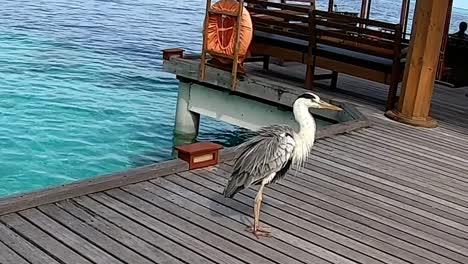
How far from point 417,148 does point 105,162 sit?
4.35m

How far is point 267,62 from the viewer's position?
900 centimetres

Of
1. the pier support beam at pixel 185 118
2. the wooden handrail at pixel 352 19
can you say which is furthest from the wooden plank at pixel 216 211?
the pier support beam at pixel 185 118

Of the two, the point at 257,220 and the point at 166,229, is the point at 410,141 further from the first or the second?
the point at 166,229

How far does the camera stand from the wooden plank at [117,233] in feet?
11.5

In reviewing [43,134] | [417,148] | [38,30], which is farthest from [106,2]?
[417,148]

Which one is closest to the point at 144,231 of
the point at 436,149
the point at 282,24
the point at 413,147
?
the point at 413,147

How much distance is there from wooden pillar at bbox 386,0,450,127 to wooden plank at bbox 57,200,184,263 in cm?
400

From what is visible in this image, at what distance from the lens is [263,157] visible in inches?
148

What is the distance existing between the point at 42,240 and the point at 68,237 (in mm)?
138

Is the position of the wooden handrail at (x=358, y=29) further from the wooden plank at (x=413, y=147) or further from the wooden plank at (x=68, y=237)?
the wooden plank at (x=68, y=237)

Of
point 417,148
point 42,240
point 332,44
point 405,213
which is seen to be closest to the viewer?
point 42,240

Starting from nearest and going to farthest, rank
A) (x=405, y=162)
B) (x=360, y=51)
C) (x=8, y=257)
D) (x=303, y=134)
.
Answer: (x=8, y=257)
(x=303, y=134)
(x=405, y=162)
(x=360, y=51)

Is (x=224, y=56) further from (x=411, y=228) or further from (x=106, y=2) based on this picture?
(x=106, y=2)

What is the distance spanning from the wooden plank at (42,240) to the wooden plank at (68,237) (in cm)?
3
